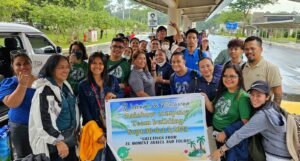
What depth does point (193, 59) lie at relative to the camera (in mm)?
5129

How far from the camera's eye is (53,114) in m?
2.89

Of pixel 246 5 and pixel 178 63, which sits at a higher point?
pixel 246 5

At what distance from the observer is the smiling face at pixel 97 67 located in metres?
3.36

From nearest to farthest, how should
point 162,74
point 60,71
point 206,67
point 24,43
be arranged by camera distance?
point 60,71 < point 206,67 < point 162,74 < point 24,43

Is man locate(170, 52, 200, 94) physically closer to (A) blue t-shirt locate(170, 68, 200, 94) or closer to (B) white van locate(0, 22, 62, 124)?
(A) blue t-shirt locate(170, 68, 200, 94)

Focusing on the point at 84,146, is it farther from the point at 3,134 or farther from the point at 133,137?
the point at 3,134

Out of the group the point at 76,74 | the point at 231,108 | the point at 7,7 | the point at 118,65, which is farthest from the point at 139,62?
the point at 7,7

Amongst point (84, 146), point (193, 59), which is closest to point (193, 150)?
point (84, 146)

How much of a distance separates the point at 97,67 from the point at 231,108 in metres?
1.56

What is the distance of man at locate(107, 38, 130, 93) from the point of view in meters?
4.18

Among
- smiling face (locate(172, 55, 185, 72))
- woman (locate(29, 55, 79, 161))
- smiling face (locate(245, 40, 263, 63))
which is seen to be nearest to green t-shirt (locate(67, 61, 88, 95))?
woman (locate(29, 55, 79, 161))

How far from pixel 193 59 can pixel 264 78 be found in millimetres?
1530

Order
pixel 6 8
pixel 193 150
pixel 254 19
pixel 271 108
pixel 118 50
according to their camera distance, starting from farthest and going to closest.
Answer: pixel 254 19 < pixel 6 8 < pixel 118 50 < pixel 193 150 < pixel 271 108

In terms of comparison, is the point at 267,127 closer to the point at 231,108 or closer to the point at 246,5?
the point at 231,108
